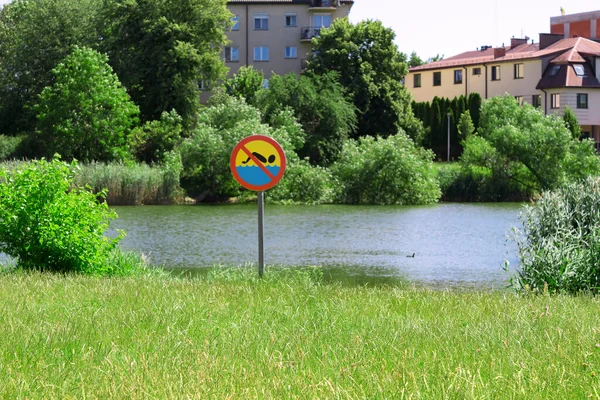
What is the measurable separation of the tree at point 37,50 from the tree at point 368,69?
17.0 meters

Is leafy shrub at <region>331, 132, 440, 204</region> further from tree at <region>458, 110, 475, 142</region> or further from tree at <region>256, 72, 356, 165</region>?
tree at <region>458, 110, 475, 142</region>

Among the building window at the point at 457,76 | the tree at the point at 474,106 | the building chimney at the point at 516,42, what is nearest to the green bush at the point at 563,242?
the tree at the point at 474,106

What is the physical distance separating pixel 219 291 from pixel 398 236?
874 inches

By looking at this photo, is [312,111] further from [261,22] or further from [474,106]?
[261,22]

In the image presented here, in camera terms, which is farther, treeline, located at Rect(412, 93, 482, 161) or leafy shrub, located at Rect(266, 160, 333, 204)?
treeline, located at Rect(412, 93, 482, 161)

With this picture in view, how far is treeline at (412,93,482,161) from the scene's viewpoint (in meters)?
76.6

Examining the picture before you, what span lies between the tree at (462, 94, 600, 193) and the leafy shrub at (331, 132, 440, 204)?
4.72 m

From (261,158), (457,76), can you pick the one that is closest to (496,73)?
(457,76)

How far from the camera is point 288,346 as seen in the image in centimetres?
608

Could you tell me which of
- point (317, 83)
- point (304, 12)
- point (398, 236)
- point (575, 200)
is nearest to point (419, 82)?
point (304, 12)

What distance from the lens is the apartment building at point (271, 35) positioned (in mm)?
83812

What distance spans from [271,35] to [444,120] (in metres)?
18.3

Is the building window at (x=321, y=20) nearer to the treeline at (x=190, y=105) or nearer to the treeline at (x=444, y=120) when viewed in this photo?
the treeline at (x=444, y=120)

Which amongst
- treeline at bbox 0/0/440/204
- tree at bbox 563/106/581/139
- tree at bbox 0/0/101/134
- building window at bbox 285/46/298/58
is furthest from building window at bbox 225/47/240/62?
tree at bbox 563/106/581/139
